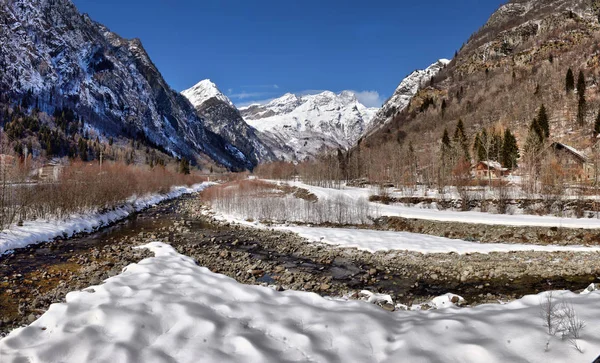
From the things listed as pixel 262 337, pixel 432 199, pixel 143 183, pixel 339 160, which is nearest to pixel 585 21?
pixel 339 160

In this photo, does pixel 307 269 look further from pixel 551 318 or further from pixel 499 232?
pixel 499 232

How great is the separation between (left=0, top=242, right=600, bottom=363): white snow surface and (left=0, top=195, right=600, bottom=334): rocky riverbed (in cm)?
291

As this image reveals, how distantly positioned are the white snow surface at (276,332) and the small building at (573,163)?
5168 cm

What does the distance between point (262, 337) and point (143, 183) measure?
5446 centimetres

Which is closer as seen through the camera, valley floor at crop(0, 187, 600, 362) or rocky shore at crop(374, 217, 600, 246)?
valley floor at crop(0, 187, 600, 362)

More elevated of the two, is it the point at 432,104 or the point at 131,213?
the point at 432,104

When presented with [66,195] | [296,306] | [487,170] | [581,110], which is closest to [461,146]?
[487,170]

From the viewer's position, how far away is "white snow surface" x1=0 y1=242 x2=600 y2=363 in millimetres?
5656

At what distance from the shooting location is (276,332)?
6.88m

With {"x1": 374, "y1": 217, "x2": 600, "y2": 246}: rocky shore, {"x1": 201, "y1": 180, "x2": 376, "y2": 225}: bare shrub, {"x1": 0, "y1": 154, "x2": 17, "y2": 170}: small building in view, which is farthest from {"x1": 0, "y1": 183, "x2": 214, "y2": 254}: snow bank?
{"x1": 374, "y1": 217, "x2": 600, "y2": 246}: rocky shore

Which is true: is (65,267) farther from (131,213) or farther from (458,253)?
(131,213)

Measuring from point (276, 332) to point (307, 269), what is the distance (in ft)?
35.8

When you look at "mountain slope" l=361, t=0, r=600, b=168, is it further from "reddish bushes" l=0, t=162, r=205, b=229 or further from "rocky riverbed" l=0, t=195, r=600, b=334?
"reddish bushes" l=0, t=162, r=205, b=229

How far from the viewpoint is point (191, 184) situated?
104812 millimetres
